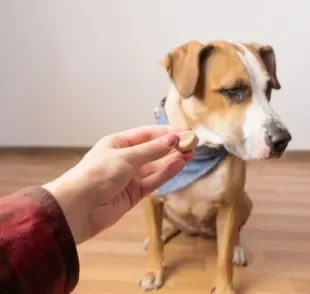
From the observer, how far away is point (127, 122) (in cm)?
243

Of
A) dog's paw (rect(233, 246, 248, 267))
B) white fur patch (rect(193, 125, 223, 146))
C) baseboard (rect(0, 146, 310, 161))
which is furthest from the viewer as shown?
baseboard (rect(0, 146, 310, 161))

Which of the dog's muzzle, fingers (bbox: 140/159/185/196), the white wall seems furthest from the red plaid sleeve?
the white wall

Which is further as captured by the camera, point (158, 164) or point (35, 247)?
point (158, 164)

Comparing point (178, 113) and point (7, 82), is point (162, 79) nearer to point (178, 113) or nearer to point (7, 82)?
point (7, 82)

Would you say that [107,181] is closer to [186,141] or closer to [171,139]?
[171,139]

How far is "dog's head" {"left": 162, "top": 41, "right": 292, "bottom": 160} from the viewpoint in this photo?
1.21 meters

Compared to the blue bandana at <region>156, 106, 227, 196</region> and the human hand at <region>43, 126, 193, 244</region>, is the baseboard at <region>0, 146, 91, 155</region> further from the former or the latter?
the human hand at <region>43, 126, 193, 244</region>

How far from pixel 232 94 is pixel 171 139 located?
536mm

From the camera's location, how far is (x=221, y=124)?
4.16ft

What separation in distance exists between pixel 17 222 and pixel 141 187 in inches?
13.8

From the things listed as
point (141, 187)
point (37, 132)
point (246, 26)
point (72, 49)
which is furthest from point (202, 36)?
point (141, 187)

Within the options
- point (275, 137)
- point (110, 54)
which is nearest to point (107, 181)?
point (275, 137)

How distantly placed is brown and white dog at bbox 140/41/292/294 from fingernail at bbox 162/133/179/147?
475 mm

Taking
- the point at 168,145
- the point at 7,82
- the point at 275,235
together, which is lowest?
the point at 275,235
